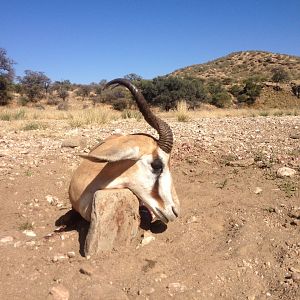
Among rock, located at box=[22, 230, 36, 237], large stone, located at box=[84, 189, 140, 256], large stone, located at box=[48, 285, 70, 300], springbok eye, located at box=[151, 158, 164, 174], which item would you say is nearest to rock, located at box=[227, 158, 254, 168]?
springbok eye, located at box=[151, 158, 164, 174]

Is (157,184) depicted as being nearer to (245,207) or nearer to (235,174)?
(245,207)

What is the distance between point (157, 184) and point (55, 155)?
12.8ft

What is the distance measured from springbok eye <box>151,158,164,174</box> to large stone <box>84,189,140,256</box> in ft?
1.16

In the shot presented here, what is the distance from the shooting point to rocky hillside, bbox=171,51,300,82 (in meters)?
50.4

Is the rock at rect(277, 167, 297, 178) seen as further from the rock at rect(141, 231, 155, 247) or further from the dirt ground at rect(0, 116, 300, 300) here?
the rock at rect(141, 231, 155, 247)

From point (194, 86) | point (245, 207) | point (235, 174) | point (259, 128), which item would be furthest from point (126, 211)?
point (194, 86)

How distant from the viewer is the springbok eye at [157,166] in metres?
4.12

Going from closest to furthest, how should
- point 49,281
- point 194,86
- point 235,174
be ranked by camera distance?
point 49,281
point 235,174
point 194,86

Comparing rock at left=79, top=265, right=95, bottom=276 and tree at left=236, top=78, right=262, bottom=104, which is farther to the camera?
tree at left=236, top=78, right=262, bottom=104

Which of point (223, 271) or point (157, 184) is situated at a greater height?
point (157, 184)

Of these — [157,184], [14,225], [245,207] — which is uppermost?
[157,184]

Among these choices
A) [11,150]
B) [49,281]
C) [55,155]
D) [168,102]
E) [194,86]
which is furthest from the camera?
[194,86]

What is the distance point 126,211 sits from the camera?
410 cm

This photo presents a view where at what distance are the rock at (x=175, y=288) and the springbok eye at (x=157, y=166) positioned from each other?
3.87ft
